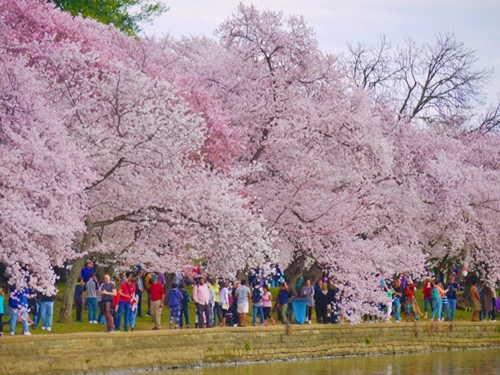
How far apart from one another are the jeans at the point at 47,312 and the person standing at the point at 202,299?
4839 mm

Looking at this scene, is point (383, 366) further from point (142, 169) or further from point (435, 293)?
point (142, 169)

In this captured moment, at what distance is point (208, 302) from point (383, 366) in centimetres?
579

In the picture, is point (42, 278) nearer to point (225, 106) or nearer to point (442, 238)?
point (225, 106)

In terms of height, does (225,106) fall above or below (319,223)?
above

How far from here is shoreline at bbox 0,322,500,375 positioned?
3300cm

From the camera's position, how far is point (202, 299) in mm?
40000

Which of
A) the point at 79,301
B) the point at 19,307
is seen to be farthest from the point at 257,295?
the point at 19,307

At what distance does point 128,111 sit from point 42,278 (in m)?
6.71

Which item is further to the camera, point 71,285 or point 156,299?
point 71,285

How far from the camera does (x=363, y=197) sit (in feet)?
160

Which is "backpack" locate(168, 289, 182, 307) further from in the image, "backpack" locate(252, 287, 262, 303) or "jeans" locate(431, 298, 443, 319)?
"jeans" locate(431, 298, 443, 319)

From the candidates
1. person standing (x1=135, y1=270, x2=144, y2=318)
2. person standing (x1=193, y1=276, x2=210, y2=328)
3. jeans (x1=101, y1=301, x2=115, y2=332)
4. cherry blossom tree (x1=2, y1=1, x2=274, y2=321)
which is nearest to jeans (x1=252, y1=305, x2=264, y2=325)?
cherry blossom tree (x1=2, y1=1, x2=274, y2=321)

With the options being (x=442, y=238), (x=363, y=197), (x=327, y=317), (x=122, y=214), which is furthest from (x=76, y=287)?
(x=442, y=238)

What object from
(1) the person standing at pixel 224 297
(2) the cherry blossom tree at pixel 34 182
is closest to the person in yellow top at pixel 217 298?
(1) the person standing at pixel 224 297
